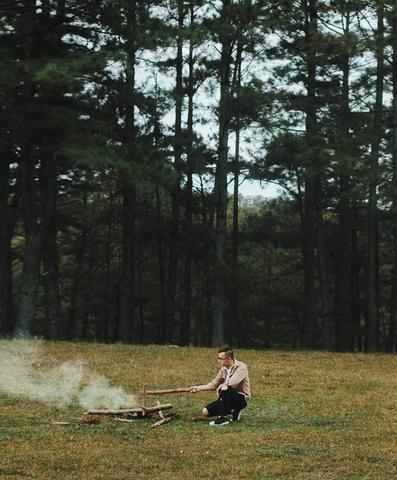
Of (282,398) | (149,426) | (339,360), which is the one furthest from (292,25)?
(149,426)

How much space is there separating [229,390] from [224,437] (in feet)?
4.02

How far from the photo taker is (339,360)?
799 inches

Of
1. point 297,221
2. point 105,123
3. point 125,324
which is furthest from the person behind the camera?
point 297,221

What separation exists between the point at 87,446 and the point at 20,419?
2179 mm

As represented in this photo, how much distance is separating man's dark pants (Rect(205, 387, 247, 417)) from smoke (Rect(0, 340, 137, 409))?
1.48 m

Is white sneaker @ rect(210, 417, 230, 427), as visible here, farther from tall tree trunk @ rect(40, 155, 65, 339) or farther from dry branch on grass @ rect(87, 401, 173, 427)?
tall tree trunk @ rect(40, 155, 65, 339)

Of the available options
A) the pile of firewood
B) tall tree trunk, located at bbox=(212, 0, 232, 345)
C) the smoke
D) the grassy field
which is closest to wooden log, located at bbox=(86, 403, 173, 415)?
the pile of firewood

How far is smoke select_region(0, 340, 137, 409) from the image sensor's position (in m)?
12.4

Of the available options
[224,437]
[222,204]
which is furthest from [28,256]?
[224,437]

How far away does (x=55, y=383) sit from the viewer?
14258 millimetres

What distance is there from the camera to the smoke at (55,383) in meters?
12.4

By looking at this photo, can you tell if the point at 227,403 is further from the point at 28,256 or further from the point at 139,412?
the point at 28,256

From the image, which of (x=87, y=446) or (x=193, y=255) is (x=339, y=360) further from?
(x=193, y=255)

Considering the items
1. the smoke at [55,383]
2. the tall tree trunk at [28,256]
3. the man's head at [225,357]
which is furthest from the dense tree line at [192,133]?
the man's head at [225,357]
